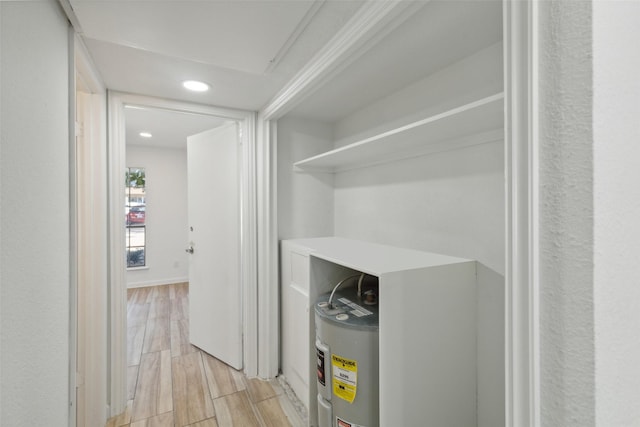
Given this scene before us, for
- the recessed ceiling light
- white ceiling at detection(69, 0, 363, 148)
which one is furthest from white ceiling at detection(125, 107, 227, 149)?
white ceiling at detection(69, 0, 363, 148)

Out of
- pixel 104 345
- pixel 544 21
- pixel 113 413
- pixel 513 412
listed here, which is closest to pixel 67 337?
pixel 104 345

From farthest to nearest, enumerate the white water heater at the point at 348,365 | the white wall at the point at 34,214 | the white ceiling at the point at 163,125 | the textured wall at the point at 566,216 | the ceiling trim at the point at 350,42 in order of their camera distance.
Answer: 1. the white ceiling at the point at 163,125
2. the white water heater at the point at 348,365
3. the ceiling trim at the point at 350,42
4. the white wall at the point at 34,214
5. the textured wall at the point at 566,216

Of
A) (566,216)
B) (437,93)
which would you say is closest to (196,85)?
(437,93)

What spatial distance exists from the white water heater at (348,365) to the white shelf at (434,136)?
88cm

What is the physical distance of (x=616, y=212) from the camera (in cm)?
53

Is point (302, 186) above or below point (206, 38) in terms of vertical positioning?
below

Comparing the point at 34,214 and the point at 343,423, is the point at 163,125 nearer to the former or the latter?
the point at 34,214

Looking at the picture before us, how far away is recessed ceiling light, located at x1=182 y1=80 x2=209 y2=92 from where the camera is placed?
1.78 m

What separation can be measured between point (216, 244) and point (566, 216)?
96.6 inches

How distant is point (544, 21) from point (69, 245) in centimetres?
164

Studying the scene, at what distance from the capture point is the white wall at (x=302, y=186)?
93.4 inches

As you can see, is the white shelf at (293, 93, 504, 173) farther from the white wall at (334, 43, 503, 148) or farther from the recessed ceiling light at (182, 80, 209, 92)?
the recessed ceiling light at (182, 80, 209, 92)

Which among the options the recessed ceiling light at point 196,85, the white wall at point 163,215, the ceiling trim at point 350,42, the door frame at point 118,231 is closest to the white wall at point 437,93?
the ceiling trim at point 350,42

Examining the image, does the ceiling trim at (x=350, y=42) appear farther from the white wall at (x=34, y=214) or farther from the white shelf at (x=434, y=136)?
the white wall at (x=34, y=214)
